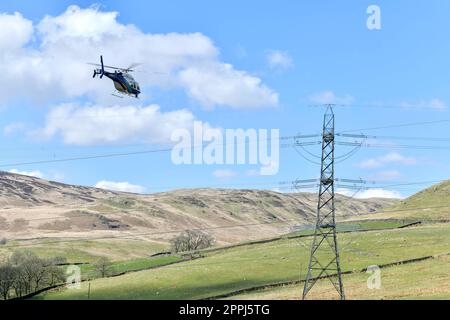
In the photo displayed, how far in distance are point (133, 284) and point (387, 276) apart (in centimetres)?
5010

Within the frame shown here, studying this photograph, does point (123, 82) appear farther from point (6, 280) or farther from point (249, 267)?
point (6, 280)

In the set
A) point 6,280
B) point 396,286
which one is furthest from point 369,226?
point 6,280

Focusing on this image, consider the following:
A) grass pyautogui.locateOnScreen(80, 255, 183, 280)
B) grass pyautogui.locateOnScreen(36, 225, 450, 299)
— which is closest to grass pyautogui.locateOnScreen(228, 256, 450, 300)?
grass pyautogui.locateOnScreen(36, 225, 450, 299)

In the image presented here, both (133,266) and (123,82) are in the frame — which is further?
(133,266)

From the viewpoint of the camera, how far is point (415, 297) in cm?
7256

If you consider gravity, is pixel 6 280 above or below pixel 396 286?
above

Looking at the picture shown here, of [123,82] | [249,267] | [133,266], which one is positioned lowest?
[249,267]

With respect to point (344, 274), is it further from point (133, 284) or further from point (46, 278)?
point (46, 278)

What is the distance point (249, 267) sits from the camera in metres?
127

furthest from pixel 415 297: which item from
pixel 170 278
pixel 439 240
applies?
pixel 439 240

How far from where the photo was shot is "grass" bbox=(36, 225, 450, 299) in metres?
111

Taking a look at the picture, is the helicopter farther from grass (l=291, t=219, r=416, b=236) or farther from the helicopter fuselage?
grass (l=291, t=219, r=416, b=236)

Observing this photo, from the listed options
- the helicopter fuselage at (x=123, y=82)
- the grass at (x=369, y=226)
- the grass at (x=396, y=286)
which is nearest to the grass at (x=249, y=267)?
the grass at (x=396, y=286)
